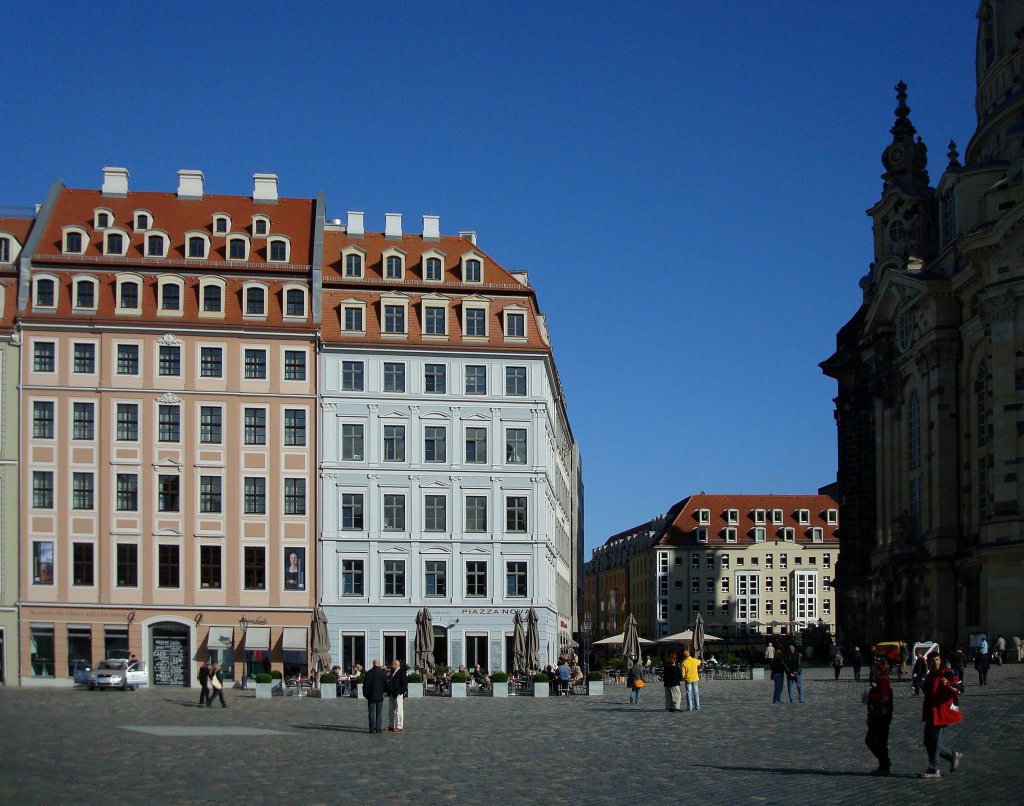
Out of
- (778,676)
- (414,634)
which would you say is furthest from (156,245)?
(778,676)

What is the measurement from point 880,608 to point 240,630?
141 feet

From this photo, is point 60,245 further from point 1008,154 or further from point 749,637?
point 749,637

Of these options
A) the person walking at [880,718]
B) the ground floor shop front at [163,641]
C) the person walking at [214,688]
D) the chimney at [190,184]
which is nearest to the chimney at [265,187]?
the chimney at [190,184]

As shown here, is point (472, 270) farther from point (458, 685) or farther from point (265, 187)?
point (458, 685)

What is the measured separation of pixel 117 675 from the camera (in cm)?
6391

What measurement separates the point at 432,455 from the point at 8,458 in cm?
1933

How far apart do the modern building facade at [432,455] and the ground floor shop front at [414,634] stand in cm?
6

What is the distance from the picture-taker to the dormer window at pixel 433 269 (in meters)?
74.2

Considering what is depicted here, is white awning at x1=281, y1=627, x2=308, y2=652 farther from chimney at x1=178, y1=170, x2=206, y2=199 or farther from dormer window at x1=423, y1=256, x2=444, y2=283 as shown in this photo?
chimney at x1=178, y1=170, x2=206, y2=199

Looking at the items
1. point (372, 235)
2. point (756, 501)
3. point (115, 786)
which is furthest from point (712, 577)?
point (115, 786)

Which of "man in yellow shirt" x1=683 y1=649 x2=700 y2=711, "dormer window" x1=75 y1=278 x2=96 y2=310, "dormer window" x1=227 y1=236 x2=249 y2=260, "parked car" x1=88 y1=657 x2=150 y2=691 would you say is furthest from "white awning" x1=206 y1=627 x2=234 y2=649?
"man in yellow shirt" x1=683 y1=649 x2=700 y2=711

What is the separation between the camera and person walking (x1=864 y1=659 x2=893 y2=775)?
2597 centimetres

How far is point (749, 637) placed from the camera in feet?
510

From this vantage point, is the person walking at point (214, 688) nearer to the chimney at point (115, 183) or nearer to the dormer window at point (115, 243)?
the dormer window at point (115, 243)
